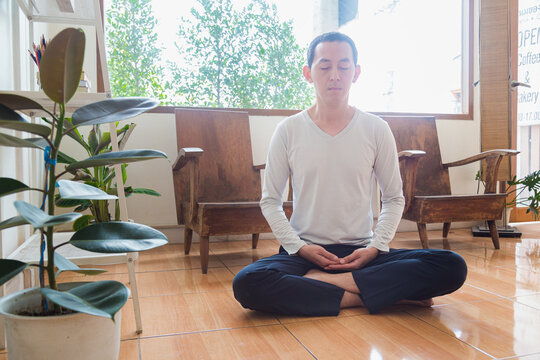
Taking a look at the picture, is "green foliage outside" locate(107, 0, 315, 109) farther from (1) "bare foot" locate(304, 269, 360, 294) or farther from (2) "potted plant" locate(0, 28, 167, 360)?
(2) "potted plant" locate(0, 28, 167, 360)

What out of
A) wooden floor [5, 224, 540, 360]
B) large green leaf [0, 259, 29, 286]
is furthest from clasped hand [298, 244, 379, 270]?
large green leaf [0, 259, 29, 286]

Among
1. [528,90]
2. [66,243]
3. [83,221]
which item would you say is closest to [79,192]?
[66,243]

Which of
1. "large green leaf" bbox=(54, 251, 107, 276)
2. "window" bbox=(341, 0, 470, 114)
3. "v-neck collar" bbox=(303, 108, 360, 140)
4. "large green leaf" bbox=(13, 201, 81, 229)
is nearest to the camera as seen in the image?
"large green leaf" bbox=(13, 201, 81, 229)

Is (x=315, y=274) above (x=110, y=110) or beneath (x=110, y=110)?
beneath

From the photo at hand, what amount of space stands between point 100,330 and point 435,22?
383cm

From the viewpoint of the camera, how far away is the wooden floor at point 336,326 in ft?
3.88

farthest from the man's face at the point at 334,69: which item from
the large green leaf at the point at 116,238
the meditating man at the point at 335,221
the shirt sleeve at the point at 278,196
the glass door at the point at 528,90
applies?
the glass door at the point at 528,90

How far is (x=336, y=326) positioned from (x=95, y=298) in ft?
2.67

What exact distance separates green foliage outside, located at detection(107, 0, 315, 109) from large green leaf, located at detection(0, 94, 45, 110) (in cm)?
218

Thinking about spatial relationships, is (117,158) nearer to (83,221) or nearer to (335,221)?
(335,221)

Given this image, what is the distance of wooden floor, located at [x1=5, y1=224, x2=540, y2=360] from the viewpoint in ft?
3.88

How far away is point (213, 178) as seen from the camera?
2.68 m

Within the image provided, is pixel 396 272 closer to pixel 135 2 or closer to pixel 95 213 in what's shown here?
pixel 95 213

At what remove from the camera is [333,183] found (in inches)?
64.9
